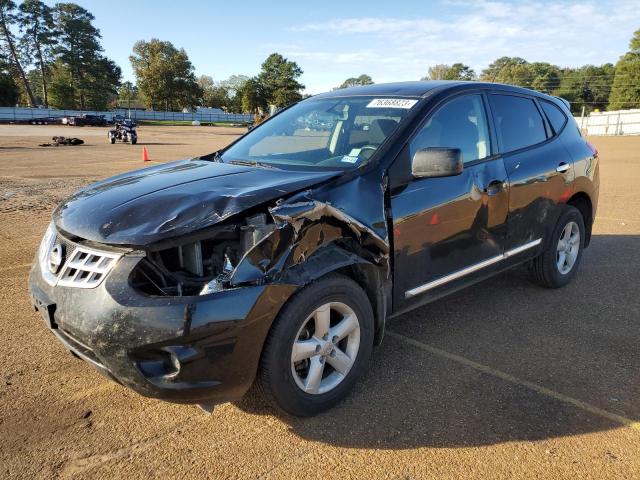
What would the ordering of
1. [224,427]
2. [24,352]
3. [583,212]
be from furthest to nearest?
[583,212]
[24,352]
[224,427]

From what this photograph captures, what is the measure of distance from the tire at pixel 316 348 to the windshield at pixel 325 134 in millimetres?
885

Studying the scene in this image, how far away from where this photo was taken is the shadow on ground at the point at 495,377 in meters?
2.73

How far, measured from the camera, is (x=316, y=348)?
2.72 metres

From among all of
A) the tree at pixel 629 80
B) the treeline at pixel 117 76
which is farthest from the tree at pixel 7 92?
the tree at pixel 629 80

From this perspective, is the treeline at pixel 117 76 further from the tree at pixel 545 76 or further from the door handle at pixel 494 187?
the door handle at pixel 494 187

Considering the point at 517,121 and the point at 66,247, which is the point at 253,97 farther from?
the point at 66,247

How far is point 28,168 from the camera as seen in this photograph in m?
14.4

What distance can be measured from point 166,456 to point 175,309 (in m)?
0.81

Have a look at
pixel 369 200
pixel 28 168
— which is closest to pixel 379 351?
pixel 369 200

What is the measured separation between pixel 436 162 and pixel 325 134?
1077mm

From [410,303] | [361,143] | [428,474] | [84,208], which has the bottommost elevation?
[428,474]

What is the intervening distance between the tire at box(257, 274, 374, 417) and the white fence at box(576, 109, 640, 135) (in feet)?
168

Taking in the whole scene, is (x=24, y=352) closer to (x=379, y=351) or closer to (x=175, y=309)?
(x=175, y=309)

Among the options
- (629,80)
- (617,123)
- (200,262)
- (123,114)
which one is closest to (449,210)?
(200,262)
